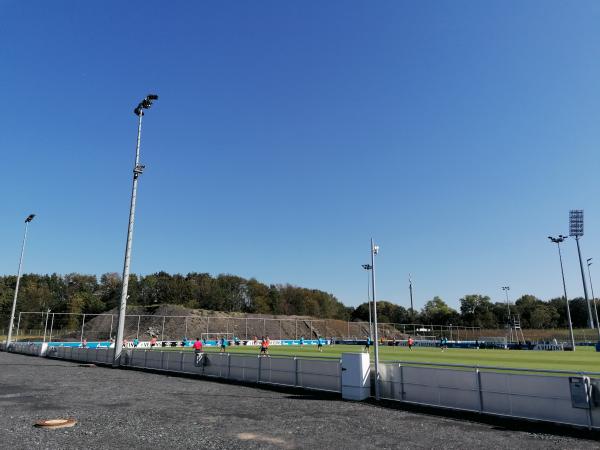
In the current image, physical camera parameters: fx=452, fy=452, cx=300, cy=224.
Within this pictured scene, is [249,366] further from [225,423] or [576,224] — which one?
[576,224]

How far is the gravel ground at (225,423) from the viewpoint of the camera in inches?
357

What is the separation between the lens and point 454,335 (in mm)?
85062

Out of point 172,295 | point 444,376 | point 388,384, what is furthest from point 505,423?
point 172,295

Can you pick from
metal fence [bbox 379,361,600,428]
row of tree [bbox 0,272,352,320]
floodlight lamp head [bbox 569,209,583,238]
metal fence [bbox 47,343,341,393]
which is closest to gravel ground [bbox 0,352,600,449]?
metal fence [bbox 379,361,600,428]

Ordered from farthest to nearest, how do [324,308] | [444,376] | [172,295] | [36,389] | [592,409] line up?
[324,308]
[172,295]
[36,389]
[444,376]
[592,409]

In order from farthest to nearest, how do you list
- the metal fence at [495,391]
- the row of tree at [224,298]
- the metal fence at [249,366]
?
the row of tree at [224,298]
the metal fence at [249,366]
the metal fence at [495,391]

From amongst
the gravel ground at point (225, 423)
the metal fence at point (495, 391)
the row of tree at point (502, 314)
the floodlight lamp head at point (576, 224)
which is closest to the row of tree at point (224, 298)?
the row of tree at point (502, 314)

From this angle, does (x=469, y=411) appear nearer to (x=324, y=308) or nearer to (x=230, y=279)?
(x=230, y=279)

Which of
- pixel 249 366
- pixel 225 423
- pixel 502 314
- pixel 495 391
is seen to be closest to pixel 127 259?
pixel 249 366

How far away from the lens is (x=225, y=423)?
432 inches

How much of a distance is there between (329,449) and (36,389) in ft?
43.5

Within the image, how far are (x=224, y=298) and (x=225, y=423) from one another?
428 feet

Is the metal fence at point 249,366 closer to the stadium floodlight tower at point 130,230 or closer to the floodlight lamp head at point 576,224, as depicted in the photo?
the stadium floodlight tower at point 130,230

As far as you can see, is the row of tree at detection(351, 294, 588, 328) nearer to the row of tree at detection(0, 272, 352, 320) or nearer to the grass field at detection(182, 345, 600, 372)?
the row of tree at detection(0, 272, 352, 320)
